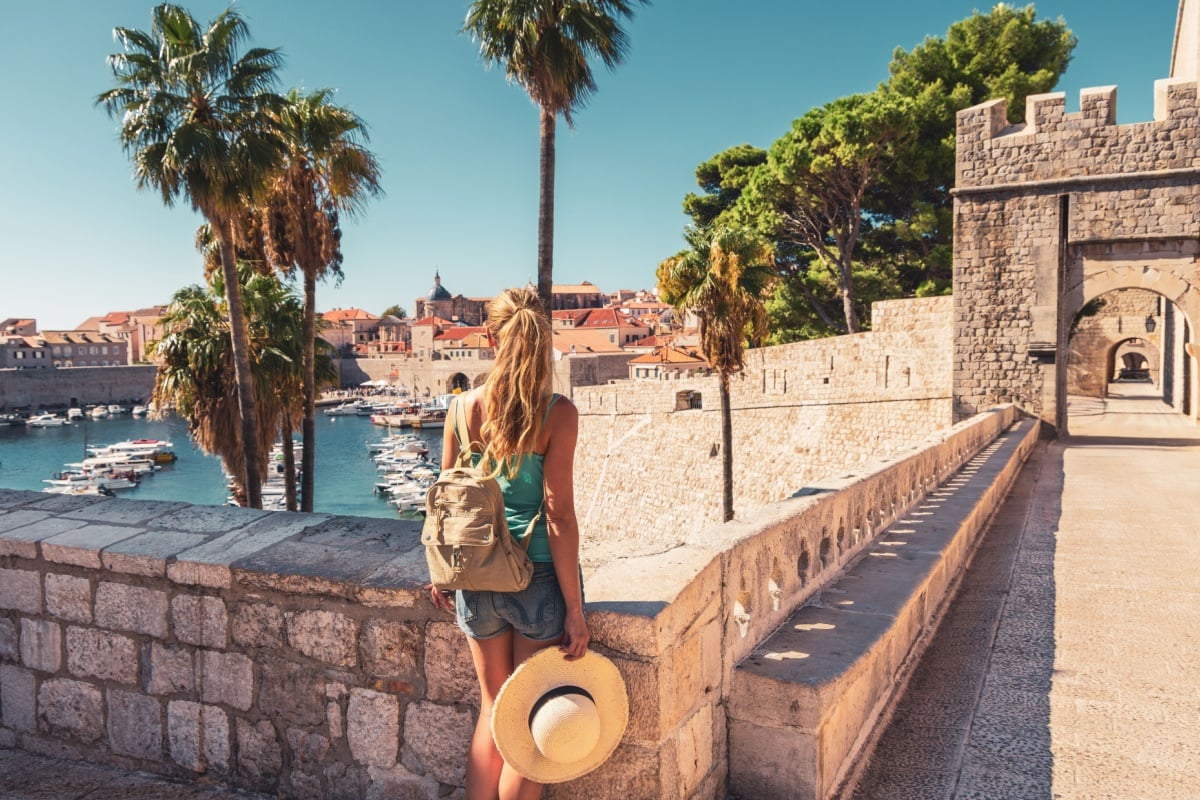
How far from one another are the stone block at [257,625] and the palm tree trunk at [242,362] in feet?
32.7

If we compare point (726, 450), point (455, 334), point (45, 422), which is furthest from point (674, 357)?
point (45, 422)

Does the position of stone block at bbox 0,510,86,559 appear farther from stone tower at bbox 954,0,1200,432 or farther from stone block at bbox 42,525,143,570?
stone tower at bbox 954,0,1200,432

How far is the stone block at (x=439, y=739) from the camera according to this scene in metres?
2.46

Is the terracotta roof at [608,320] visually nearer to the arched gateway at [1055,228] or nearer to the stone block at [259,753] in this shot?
the arched gateway at [1055,228]

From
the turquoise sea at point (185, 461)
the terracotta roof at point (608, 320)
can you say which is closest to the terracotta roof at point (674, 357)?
the turquoise sea at point (185, 461)

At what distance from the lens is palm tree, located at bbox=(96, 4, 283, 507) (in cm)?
1145

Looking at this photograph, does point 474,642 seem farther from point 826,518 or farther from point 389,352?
point 389,352

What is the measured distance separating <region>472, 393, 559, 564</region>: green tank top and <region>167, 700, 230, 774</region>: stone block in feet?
4.96

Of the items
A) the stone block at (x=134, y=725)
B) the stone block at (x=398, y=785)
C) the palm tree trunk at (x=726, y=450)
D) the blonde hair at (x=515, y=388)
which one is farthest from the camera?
the palm tree trunk at (x=726, y=450)

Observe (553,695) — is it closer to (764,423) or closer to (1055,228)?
(1055,228)

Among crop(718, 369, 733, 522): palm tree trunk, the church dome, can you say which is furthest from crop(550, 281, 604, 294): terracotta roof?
crop(718, 369, 733, 522): palm tree trunk

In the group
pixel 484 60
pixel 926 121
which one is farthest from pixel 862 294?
pixel 484 60

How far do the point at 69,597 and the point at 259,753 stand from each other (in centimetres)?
101

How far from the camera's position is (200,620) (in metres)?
2.83
